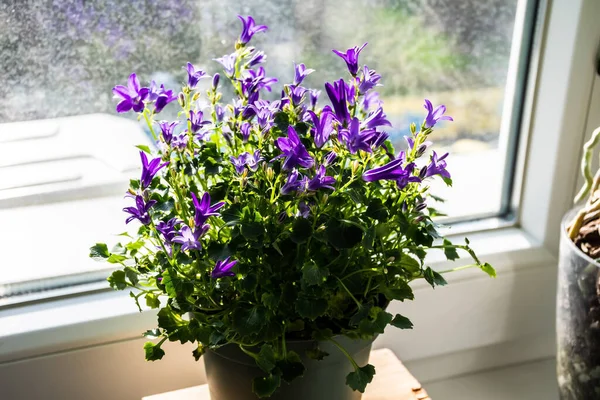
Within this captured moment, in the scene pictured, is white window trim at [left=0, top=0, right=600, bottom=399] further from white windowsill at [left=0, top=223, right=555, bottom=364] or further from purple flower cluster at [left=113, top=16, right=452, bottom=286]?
purple flower cluster at [left=113, top=16, right=452, bottom=286]

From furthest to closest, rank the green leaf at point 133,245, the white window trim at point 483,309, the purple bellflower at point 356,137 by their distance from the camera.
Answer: the white window trim at point 483,309
the green leaf at point 133,245
the purple bellflower at point 356,137

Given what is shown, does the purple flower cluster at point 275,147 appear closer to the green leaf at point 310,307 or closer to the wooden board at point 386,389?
the green leaf at point 310,307

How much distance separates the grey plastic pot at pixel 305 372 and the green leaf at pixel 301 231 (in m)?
0.09

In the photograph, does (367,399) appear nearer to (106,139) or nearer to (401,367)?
(401,367)

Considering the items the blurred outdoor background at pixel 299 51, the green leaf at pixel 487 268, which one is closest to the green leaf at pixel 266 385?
the green leaf at pixel 487 268

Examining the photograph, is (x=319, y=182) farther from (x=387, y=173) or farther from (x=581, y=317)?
(x=581, y=317)

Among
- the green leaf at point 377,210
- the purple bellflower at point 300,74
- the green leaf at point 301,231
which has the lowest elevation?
the green leaf at point 301,231

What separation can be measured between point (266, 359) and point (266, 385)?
2 cm

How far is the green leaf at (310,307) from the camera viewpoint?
51 cm

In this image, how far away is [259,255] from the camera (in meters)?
0.54

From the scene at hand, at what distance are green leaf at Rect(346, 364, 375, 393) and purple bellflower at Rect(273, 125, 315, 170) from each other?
0.16 metres

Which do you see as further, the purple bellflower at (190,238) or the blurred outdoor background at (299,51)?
the blurred outdoor background at (299,51)

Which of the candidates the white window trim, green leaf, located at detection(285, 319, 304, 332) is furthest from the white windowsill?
green leaf, located at detection(285, 319, 304, 332)

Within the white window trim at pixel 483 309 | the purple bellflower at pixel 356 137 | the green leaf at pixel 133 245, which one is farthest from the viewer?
the white window trim at pixel 483 309
